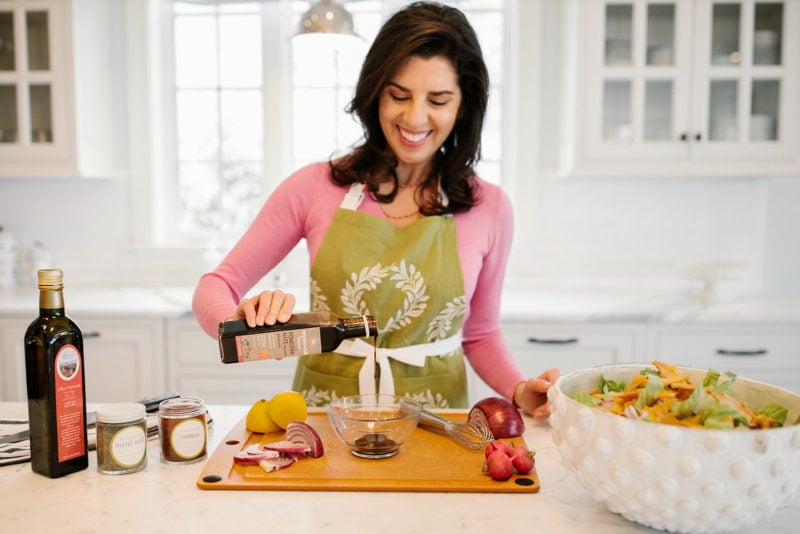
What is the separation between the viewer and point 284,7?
3039mm

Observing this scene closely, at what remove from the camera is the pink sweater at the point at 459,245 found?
1.47 metres

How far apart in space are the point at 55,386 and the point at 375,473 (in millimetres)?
459

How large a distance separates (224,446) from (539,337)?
60.5 inches

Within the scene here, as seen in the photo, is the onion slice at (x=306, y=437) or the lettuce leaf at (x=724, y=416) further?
the onion slice at (x=306, y=437)

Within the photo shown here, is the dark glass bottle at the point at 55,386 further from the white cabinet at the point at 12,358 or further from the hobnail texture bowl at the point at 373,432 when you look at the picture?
the white cabinet at the point at 12,358

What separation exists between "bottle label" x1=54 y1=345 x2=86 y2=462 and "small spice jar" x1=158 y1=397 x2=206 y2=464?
0.11m

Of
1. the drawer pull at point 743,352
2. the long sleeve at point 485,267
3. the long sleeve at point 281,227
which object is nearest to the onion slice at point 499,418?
the long sleeve at point 485,267

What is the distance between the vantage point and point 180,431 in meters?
1.04

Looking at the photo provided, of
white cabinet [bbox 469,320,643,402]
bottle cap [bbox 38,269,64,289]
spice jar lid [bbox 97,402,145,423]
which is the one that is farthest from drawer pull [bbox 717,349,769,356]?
bottle cap [bbox 38,269,64,289]

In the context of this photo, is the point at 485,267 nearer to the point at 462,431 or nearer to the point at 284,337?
the point at 462,431

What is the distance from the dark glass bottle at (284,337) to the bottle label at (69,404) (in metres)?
0.20

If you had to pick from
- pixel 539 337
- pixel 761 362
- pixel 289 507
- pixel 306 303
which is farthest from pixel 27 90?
pixel 761 362

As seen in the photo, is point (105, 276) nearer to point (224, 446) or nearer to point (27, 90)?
point (27, 90)

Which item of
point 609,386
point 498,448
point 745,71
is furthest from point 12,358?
point 745,71
